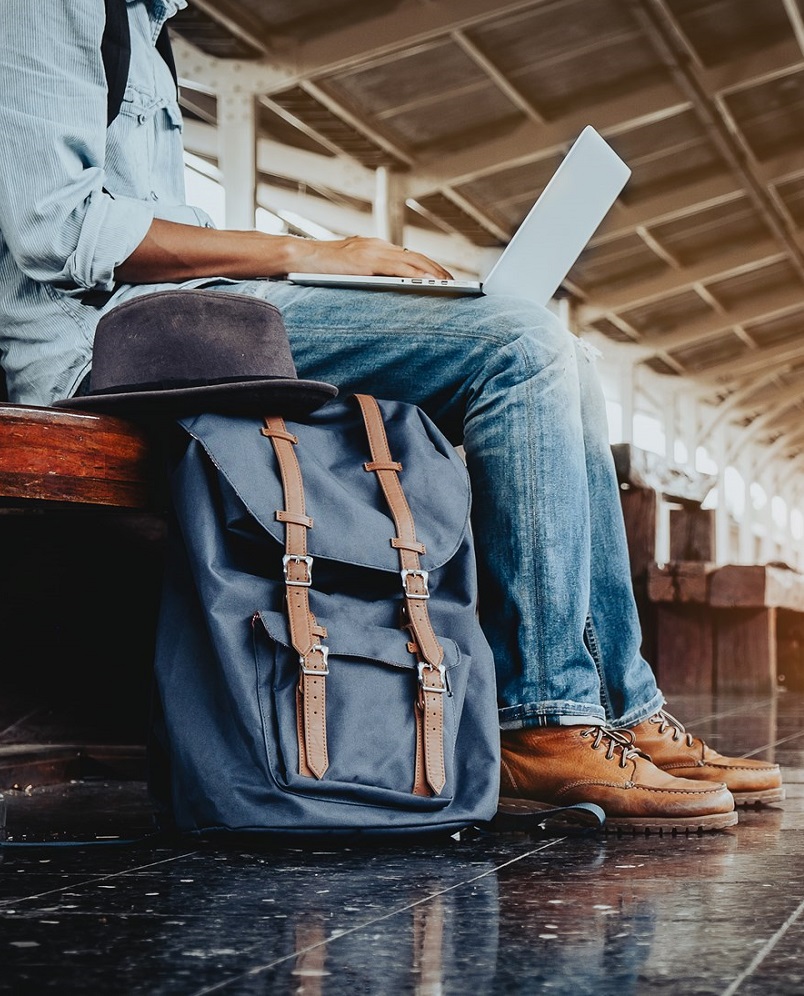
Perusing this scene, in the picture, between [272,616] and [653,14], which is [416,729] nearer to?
[272,616]

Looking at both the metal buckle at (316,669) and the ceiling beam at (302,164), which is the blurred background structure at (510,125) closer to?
the ceiling beam at (302,164)

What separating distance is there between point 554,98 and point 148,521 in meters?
7.13

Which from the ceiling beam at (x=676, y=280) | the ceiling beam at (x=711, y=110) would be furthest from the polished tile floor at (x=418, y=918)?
the ceiling beam at (x=676, y=280)

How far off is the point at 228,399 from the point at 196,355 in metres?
0.07

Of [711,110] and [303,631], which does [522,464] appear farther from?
[711,110]

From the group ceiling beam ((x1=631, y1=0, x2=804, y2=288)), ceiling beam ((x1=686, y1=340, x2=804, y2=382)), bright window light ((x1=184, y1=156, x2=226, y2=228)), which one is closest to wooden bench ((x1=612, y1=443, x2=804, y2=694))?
ceiling beam ((x1=631, y1=0, x2=804, y2=288))

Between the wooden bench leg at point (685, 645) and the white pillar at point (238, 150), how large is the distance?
3178 mm

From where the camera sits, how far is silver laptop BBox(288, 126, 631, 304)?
158cm

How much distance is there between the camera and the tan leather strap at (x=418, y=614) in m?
1.29

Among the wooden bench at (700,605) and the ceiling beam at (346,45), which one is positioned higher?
the ceiling beam at (346,45)

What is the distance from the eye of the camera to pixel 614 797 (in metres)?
1.44

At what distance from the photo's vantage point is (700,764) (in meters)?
1.65

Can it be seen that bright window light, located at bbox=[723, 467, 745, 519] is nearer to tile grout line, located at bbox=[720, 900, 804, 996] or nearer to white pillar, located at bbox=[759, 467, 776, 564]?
white pillar, located at bbox=[759, 467, 776, 564]

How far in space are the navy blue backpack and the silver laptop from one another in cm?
25
